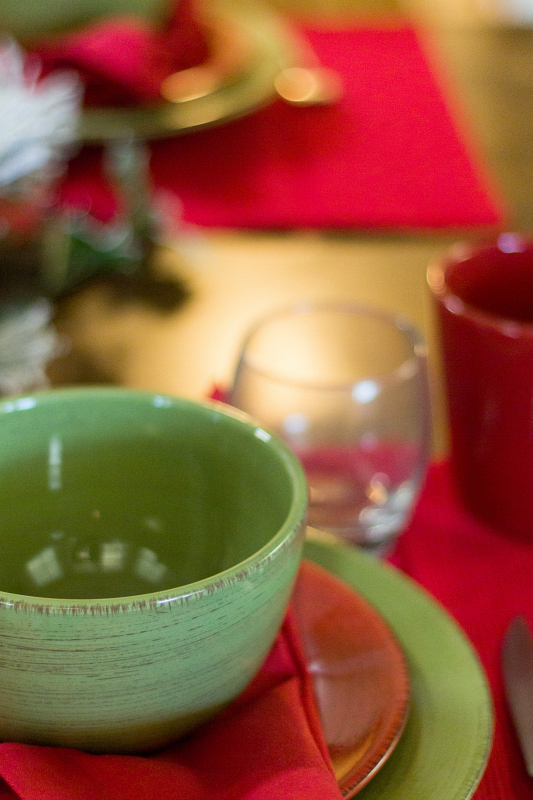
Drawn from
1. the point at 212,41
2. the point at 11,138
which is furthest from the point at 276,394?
the point at 212,41

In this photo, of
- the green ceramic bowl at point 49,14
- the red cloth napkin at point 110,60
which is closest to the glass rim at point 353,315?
the red cloth napkin at point 110,60

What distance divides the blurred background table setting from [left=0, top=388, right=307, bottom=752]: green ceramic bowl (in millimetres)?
14

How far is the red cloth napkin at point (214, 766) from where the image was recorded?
8.2 inches

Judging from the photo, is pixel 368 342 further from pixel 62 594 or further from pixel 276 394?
pixel 62 594

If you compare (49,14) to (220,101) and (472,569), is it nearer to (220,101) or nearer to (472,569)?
(220,101)

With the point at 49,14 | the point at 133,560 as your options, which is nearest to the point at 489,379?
the point at 133,560

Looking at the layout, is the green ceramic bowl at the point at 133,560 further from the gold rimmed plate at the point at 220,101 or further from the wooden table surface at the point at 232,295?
the gold rimmed plate at the point at 220,101

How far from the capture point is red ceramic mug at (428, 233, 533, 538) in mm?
336

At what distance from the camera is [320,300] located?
0.52 metres

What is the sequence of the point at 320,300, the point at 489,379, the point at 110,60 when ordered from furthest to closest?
the point at 110,60 → the point at 320,300 → the point at 489,379

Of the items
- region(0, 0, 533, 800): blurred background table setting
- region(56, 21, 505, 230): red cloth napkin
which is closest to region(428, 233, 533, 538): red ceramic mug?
region(0, 0, 533, 800): blurred background table setting

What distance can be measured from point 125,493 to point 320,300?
24 centimetres

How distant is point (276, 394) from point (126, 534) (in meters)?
0.08

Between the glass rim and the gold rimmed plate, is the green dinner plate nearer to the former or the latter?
the glass rim
